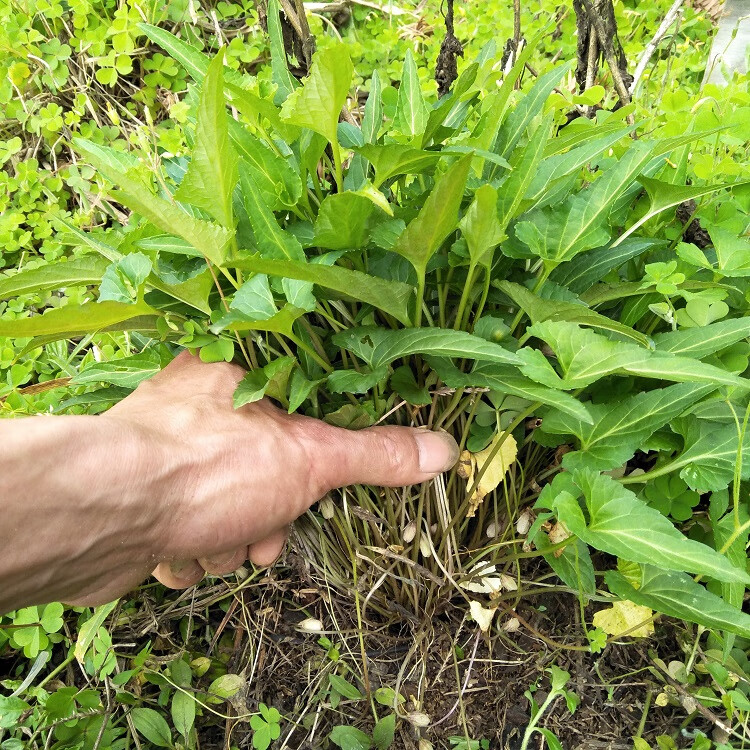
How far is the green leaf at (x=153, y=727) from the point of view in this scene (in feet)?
2.89

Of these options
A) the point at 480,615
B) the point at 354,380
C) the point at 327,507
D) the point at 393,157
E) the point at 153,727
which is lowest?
the point at 153,727

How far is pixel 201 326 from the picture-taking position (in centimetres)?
67

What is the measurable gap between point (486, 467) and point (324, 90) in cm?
45

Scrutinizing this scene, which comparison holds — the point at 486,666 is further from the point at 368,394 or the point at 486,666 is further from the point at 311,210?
the point at 311,210

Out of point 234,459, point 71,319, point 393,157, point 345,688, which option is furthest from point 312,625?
point 393,157

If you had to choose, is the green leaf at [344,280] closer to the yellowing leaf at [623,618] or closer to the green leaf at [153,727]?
the yellowing leaf at [623,618]

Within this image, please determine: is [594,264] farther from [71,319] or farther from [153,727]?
[153,727]

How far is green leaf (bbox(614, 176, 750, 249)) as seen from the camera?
62 cm

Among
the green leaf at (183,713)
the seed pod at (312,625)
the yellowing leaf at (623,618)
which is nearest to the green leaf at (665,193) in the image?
the yellowing leaf at (623,618)

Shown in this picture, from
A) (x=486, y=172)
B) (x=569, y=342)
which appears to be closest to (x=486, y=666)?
(x=569, y=342)

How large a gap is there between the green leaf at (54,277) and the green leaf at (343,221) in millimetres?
255

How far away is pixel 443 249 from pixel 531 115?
0.18 meters

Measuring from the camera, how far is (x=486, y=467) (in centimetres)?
72

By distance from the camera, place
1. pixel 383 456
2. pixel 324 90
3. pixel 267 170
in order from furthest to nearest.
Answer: pixel 383 456 < pixel 267 170 < pixel 324 90
